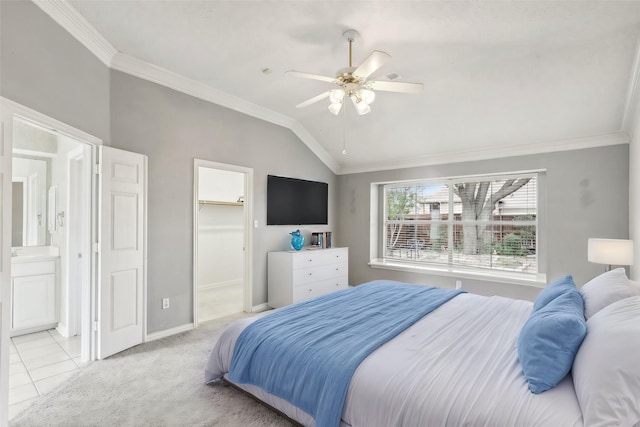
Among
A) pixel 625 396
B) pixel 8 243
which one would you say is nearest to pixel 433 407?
pixel 625 396

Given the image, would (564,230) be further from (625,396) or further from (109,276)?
(109,276)

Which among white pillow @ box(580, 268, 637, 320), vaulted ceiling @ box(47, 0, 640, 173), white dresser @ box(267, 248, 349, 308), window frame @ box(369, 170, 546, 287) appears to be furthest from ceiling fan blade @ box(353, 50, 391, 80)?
window frame @ box(369, 170, 546, 287)

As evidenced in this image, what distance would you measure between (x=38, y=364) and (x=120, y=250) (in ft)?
3.86

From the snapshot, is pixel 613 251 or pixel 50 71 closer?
pixel 50 71

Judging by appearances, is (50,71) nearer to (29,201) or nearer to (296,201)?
(29,201)

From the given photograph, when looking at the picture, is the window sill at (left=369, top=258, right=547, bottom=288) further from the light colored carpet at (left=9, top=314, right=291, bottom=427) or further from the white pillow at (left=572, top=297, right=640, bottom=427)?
the light colored carpet at (left=9, top=314, right=291, bottom=427)

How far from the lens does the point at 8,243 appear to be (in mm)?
1901

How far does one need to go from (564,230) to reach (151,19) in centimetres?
501

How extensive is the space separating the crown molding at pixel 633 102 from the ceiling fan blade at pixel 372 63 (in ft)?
6.63

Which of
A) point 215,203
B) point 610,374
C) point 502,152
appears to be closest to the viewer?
point 610,374

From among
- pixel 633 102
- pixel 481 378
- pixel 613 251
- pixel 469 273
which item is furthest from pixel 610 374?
pixel 469 273

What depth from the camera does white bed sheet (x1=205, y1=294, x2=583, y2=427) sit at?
125cm

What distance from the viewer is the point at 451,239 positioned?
5043 millimetres

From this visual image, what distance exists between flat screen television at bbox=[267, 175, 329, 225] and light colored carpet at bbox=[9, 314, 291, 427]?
2.32 metres
